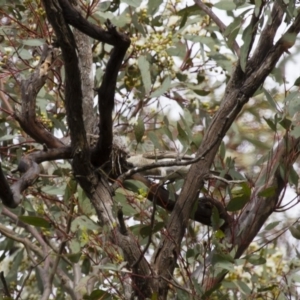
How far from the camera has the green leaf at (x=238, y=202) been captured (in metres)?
1.72

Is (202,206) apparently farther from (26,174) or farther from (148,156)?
(26,174)

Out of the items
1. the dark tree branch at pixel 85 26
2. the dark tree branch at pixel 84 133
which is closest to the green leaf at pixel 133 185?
the dark tree branch at pixel 84 133

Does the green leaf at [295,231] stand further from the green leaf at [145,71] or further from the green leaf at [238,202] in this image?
the green leaf at [145,71]

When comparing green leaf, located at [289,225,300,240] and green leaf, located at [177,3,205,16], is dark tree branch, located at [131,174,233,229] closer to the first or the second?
green leaf, located at [289,225,300,240]

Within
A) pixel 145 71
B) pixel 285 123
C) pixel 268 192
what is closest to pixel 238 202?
pixel 268 192

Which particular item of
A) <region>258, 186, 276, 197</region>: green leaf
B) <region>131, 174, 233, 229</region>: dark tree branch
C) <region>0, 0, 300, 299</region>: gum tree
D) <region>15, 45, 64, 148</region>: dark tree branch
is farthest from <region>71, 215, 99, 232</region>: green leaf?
<region>258, 186, 276, 197</region>: green leaf

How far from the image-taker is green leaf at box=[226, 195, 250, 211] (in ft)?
5.63

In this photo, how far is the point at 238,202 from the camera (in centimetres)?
173

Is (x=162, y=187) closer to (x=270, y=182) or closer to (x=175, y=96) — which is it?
(x=270, y=182)

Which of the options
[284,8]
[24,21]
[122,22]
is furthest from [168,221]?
[24,21]

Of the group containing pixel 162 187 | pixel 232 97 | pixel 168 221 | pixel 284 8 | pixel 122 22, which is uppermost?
pixel 122 22

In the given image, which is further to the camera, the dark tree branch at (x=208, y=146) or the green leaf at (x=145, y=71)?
the green leaf at (x=145, y=71)

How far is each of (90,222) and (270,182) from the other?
42cm

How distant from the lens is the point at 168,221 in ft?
5.56
